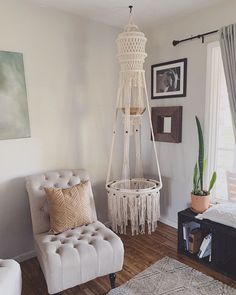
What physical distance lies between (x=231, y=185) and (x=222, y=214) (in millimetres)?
464

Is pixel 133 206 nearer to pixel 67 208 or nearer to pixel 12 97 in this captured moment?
pixel 67 208

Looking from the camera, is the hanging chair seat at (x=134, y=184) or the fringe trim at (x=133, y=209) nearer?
the fringe trim at (x=133, y=209)

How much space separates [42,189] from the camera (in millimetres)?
2229

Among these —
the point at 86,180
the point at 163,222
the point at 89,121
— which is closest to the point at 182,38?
the point at 89,121

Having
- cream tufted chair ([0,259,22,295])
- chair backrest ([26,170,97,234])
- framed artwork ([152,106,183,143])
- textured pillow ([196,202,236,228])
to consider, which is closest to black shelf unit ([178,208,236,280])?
textured pillow ([196,202,236,228])

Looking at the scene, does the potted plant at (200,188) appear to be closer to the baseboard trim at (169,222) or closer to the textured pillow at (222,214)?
the textured pillow at (222,214)

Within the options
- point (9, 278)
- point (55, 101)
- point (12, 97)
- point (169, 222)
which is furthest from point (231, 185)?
point (12, 97)

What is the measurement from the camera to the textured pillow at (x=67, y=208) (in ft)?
6.73

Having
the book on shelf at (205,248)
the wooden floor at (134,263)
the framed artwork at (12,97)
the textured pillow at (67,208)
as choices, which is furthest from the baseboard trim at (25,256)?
the book on shelf at (205,248)

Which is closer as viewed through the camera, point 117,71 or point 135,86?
point 135,86

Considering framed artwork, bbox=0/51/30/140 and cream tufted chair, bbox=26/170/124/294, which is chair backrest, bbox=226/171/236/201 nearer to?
cream tufted chair, bbox=26/170/124/294

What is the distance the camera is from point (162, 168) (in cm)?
305

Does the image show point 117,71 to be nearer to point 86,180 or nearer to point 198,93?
point 198,93

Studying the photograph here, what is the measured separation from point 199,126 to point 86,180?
124 centimetres
